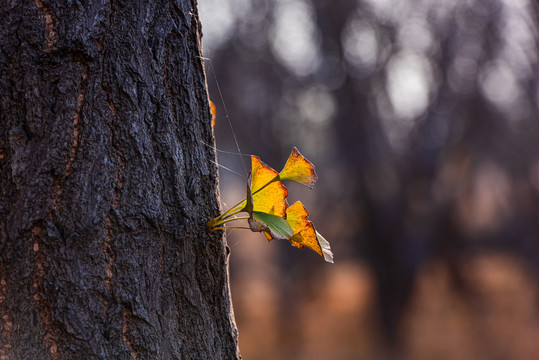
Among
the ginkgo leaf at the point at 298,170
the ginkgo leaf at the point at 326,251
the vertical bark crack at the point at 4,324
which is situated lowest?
the vertical bark crack at the point at 4,324

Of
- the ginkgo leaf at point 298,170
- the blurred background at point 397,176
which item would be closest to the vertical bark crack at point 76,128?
Result: the ginkgo leaf at point 298,170

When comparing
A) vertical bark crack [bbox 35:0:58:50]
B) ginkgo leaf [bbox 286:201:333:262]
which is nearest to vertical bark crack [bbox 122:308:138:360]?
ginkgo leaf [bbox 286:201:333:262]

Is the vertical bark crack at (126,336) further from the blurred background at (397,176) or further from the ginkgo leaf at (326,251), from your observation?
the blurred background at (397,176)

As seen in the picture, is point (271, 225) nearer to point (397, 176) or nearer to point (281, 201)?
point (281, 201)

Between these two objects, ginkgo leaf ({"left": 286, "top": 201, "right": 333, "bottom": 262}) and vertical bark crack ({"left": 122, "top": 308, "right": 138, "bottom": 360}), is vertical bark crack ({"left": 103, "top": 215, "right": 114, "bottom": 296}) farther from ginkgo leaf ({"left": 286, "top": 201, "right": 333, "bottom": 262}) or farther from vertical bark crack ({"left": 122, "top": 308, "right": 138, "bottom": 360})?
ginkgo leaf ({"left": 286, "top": 201, "right": 333, "bottom": 262})

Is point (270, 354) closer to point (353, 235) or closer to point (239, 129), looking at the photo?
point (353, 235)

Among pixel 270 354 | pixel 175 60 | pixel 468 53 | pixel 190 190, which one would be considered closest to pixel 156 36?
pixel 175 60
